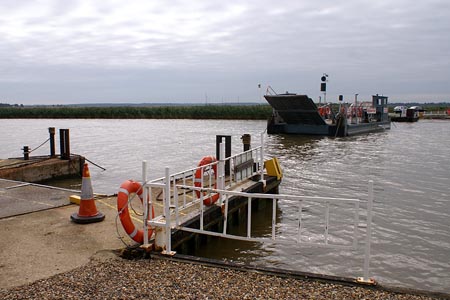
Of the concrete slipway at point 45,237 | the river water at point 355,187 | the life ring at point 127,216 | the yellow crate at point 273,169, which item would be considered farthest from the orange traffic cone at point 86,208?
the yellow crate at point 273,169

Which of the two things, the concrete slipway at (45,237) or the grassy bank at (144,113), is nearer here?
the concrete slipway at (45,237)

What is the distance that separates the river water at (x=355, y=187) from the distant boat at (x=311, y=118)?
1731 millimetres

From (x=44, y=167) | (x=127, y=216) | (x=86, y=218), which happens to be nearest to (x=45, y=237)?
(x=86, y=218)

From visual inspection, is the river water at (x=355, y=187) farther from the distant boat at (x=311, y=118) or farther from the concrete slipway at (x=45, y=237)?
the concrete slipway at (x=45, y=237)

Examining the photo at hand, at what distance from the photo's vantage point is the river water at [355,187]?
760 centimetres

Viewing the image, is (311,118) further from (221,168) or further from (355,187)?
(221,168)

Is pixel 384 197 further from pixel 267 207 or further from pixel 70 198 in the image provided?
pixel 70 198

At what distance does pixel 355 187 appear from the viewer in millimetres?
14336

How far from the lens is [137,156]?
2314 cm

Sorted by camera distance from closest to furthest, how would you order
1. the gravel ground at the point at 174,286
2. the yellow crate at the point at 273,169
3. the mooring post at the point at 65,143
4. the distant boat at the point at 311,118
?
the gravel ground at the point at 174,286
the yellow crate at the point at 273,169
the mooring post at the point at 65,143
the distant boat at the point at 311,118

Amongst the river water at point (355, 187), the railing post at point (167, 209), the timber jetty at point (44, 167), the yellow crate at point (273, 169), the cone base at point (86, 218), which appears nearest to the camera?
the railing post at point (167, 209)

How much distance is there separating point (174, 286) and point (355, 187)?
10807 millimetres

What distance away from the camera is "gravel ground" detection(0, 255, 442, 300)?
4637 mm

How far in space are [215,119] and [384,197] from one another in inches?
2160
